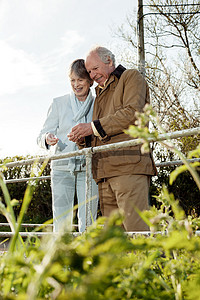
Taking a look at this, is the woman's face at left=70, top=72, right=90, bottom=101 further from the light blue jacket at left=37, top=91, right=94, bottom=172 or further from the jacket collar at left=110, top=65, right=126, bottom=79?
the jacket collar at left=110, top=65, right=126, bottom=79

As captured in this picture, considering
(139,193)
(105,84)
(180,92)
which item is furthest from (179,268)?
(180,92)

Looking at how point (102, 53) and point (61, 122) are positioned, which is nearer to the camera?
point (102, 53)

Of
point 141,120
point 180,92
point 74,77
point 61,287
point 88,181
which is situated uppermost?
point 180,92

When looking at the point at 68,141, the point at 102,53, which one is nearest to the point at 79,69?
the point at 102,53

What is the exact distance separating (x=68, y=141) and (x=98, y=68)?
760mm

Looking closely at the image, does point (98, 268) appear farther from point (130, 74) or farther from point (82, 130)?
point (130, 74)

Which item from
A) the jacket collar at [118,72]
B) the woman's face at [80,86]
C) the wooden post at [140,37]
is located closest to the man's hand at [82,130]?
the jacket collar at [118,72]

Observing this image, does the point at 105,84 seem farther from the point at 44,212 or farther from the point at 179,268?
the point at 44,212

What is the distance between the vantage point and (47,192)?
9883 millimetres

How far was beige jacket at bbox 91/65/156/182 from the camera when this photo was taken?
2.68m

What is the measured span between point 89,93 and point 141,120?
2.82 m

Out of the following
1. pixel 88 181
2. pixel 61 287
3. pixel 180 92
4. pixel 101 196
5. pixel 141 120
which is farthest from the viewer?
pixel 180 92

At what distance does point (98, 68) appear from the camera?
10.0 feet

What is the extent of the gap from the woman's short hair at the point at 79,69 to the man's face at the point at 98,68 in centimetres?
29
